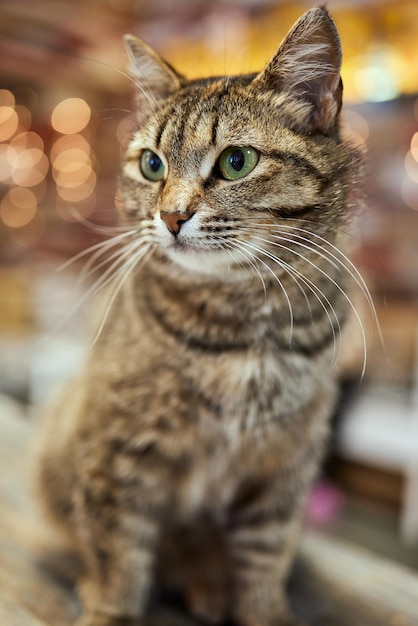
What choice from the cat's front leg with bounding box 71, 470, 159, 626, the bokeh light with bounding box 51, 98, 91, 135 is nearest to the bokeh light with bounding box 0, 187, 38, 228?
the bokeh light with bounding box 51, 98, 91, 135

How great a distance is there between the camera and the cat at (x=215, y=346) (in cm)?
64

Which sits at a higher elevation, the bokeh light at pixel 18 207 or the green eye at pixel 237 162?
the green eye at pixel 237 162

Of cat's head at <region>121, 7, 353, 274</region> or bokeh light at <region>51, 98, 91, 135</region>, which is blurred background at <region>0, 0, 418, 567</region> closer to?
bokeh light at <region>51, 98, 91, 135</region>

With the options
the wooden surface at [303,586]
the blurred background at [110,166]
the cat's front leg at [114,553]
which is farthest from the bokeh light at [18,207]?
the cat's front leg at [114,553]

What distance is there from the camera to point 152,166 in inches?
28.5

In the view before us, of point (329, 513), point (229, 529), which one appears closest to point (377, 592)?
point (229, 529)

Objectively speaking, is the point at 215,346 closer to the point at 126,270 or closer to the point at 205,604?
the point at 126,270

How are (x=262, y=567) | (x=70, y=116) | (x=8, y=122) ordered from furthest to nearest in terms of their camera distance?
(x=70, y=116)
(x=8, y=122)
(x=262, y=567)

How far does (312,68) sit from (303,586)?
0.72m

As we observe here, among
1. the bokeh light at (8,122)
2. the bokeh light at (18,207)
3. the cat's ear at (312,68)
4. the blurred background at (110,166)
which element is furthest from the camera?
the bokeh light at (18,207)

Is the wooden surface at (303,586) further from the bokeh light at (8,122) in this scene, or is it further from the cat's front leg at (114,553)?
the bokeh light at (8,122)

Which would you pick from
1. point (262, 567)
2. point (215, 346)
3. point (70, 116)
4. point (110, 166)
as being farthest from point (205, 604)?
point (70, 116)

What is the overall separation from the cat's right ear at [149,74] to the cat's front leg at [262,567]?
59 centimetres

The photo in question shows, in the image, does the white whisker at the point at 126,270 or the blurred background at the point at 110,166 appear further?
the blurred background at the point at 110,166
